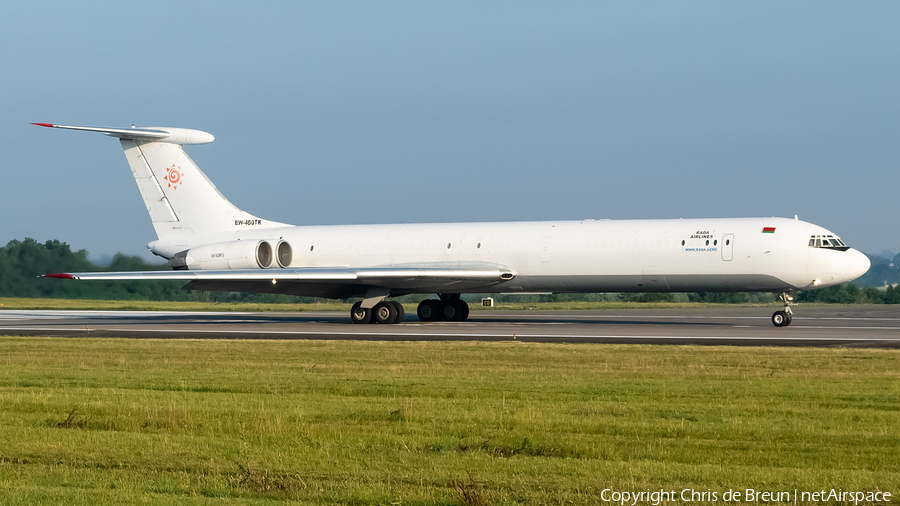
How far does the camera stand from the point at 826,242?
26.4m

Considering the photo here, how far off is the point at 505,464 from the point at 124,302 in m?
52.1

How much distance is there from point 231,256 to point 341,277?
217 inches

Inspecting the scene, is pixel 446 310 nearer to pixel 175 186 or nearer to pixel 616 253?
pixel 616 253

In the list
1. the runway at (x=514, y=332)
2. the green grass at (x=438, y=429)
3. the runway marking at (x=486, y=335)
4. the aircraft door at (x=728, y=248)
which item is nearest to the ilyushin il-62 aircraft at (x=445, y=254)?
the aircraft door at (x=728, y=248)

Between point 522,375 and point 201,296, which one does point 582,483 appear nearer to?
point 522,375

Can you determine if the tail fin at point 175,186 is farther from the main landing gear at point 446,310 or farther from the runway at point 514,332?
the main landing gear at point 446,310

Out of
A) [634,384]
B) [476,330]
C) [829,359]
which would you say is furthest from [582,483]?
[476,330]

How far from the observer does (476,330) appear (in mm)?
26297

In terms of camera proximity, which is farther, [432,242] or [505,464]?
[432,242]

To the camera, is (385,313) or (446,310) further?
(446,310)

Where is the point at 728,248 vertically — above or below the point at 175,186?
below

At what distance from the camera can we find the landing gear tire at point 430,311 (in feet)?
107

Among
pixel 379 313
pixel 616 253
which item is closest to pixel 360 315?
pixel 379 313

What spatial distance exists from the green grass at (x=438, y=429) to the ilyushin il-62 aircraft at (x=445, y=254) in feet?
38.2
